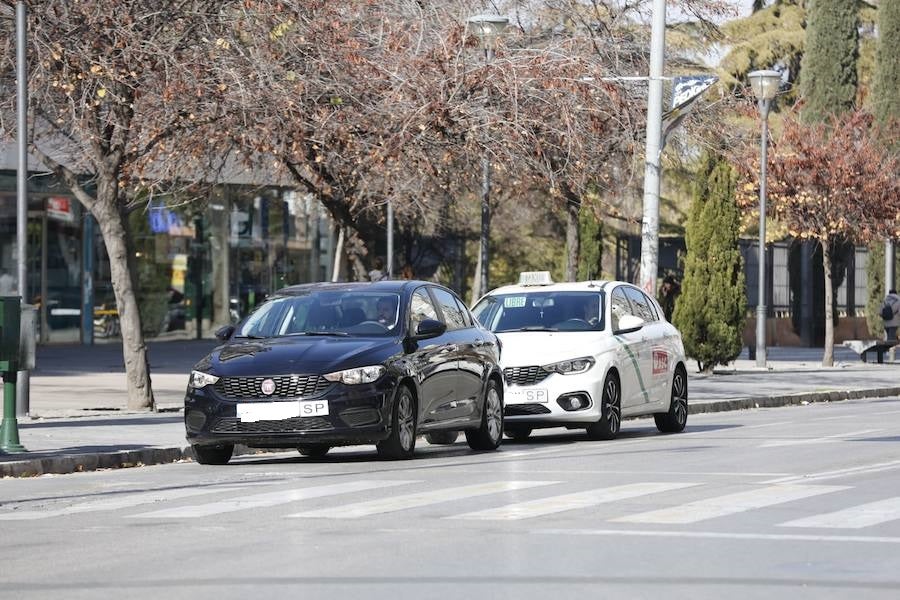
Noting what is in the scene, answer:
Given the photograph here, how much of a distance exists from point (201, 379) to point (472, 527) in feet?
18.9

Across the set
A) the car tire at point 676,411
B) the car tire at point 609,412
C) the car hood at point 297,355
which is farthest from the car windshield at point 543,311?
the car hood at point 297,355

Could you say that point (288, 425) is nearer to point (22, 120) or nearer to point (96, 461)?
point (96, 461)

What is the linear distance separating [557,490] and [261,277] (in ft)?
116

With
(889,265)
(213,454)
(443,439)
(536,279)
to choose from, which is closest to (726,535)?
(213,454)

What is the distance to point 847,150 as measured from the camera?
45219 millimetres

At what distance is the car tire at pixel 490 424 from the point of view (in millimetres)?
17547

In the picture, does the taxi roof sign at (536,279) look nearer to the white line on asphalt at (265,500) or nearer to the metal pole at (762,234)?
the white line on asphalt at (265,500)

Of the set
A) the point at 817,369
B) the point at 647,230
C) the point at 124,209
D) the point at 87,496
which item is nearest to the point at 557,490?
the point at 87,496

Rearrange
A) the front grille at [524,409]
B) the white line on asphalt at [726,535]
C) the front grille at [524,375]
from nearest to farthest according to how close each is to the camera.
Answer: the white line on asphalt at [726,535] → the front grille at [524,409] → the front grille at [524,375]

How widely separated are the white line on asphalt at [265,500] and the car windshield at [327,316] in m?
2.89

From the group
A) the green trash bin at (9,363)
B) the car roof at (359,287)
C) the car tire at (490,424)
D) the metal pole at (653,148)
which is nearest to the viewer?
the green trash bin at (9,363)

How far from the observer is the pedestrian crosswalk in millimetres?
11242

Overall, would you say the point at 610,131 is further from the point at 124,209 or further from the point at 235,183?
the point at 235,183

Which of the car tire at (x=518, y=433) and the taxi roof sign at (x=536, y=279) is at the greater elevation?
the taxi roof sign at (x=536, y=279)
